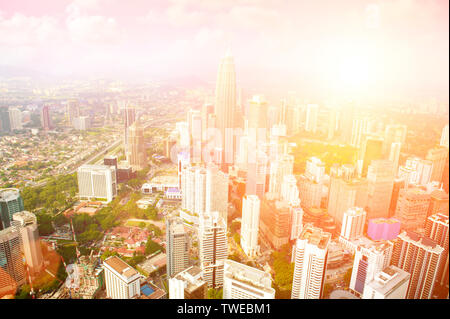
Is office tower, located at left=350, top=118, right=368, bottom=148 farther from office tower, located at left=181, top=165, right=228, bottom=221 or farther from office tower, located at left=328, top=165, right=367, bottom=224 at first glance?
office tower, located at left=181, top=165, right=228, bottom=221

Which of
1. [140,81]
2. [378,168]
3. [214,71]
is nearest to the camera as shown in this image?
[140,81]

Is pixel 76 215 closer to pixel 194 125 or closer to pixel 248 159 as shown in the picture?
pixel 194 125

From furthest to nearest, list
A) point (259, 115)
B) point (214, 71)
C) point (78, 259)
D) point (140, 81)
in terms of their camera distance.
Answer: point (259, 115), point (214, 71), point (140, 81), point (78, 259)

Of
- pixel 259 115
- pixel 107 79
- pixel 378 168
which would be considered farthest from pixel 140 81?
pixel 378 168

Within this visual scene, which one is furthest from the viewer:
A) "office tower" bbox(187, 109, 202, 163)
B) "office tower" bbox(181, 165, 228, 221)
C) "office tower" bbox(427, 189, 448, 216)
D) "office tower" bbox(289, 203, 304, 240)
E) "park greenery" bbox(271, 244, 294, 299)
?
"office tower" bbox(427, 189, 448, 216)

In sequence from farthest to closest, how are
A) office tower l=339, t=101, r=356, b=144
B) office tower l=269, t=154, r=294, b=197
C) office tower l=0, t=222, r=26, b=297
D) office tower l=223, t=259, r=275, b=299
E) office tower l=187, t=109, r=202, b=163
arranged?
1. office tower l=269, t=154, r=294, b=197
2. office tower l=339, t=101, r=356, b=144
3. office tower l=187, t=109, r=202, b=163
4. office tower l=0, t=222, r=26, b=297
5. office tower l=223, t=259, r=275, b=299

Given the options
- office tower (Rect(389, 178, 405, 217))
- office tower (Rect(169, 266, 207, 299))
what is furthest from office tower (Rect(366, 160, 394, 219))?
office tower (Rect(169, 266, 207, 299))

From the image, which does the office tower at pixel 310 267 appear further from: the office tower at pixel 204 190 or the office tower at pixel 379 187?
the office tower at pixel 379 187
